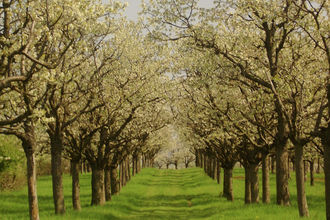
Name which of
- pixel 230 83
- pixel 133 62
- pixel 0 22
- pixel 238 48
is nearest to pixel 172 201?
pixel 133 62

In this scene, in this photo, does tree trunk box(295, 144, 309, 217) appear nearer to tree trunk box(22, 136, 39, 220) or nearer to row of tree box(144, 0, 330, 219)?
row of tree box(144, 0, 330, 219)

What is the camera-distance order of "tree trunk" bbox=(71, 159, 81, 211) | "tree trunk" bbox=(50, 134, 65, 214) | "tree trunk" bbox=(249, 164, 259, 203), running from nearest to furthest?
"tree trunk" bbox=(50, 134, 65, 214) → "tree trunk" bbox=(71, 159, 81, 211) → "tree trunk" bbox=(249, 164, 259, 203)

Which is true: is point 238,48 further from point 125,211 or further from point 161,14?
point 125,211

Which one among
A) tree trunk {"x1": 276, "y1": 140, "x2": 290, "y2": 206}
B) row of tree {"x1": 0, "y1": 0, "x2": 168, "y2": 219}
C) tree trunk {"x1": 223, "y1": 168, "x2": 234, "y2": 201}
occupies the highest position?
row of tree {"x1": 0, "y1": 0, "x2": 168, "y2": 219}

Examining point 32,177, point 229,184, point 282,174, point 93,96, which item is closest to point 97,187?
point 93,96

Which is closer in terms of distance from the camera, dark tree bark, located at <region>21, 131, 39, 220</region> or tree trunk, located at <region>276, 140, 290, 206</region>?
dark tree bark, located at <region>21, 131, 39, 220</region>

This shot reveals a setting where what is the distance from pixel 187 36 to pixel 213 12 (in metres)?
1.83

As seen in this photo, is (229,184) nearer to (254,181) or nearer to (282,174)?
(254,181)

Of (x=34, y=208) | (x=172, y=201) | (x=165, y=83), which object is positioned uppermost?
(x=165, y=83)

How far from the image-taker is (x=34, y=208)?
19.0 meters

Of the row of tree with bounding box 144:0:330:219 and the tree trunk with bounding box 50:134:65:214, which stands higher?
the row of tree with bounding box 144:0:330:219

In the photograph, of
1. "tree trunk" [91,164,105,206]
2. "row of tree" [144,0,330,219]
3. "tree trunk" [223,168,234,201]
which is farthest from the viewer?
"tree trunk" [223,168,234,201]

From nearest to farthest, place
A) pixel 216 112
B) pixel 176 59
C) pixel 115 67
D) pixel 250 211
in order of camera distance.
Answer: pixel 250 211
pixel 216 112
pixel 115 67
pixel 176 59

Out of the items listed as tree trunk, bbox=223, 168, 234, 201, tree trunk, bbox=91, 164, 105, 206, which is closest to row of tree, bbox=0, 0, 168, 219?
tree trunk, bbox=91, 164, 105, 206
